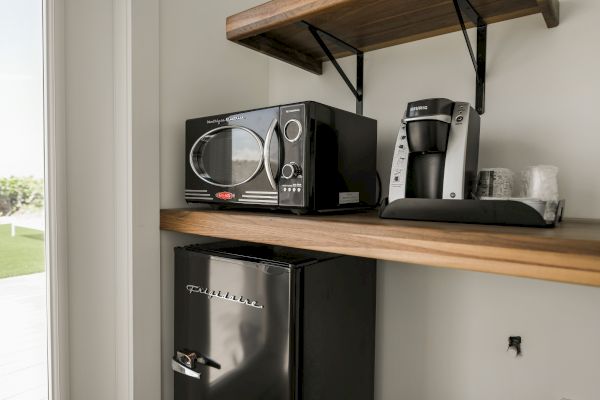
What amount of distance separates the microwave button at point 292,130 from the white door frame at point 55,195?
64 centimetres

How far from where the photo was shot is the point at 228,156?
3.72 ft

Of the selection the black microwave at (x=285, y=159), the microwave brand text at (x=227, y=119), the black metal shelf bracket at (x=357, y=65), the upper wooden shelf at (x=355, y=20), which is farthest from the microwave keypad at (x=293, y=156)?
the black metal shelf bracket at (x=357, y=65)

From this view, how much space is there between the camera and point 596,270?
0.55 metres

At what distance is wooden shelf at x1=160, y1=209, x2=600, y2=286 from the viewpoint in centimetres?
58

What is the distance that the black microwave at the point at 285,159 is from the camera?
96 cm

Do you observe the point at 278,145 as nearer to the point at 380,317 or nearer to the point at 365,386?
the point at 380,317

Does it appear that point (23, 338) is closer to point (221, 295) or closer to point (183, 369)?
point (183, 369)

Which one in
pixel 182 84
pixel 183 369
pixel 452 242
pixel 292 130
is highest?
pixel 182 84

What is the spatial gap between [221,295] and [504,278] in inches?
29.6

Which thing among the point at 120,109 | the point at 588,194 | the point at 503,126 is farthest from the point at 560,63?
the point at 120,109

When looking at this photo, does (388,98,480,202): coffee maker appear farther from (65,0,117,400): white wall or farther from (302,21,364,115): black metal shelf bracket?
(65,0,117,400): white wall

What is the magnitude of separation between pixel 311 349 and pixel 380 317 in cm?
38

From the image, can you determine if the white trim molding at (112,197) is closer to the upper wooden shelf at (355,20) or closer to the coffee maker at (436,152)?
the upper wooden shelf at (355,20)

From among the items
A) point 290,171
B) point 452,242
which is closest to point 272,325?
point 290,171
